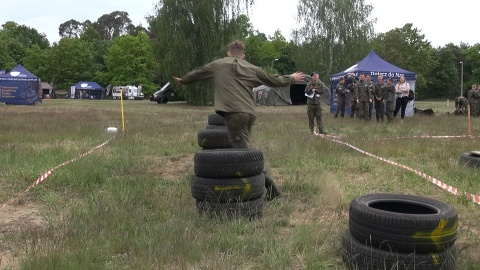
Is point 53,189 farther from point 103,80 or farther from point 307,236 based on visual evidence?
point 103,80

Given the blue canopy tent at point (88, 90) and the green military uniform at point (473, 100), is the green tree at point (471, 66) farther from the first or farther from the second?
the green military uniform at point (473, 100)

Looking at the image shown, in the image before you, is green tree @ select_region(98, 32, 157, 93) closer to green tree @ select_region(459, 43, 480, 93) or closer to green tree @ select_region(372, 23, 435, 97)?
green tree @ select_region(372, 23, 435, 97)

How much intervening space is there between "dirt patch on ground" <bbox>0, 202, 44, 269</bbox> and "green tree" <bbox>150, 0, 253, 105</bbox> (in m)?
29.1

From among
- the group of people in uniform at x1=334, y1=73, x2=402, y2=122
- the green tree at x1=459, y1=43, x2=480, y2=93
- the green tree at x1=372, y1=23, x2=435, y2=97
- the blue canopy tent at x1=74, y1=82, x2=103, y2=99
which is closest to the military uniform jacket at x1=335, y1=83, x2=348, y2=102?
the group of people in uniform at x1=334, y1=73, x2=402, y2=122

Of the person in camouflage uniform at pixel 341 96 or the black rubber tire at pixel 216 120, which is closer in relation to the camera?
the black rubber tire at pixel 216 120

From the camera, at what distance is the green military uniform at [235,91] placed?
553cm

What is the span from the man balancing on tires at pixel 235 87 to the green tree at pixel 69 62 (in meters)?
77.4

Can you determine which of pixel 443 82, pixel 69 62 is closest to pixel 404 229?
pixel 69 62

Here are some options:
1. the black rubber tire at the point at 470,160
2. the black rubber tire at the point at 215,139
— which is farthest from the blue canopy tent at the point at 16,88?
the black rubber tire at the point at 470,160

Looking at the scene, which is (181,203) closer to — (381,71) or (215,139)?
(215,139)

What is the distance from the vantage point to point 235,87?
5.54m

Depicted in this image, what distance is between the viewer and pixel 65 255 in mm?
3666

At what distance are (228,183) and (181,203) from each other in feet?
3.32

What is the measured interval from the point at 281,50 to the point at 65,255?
Result: 7937 cm
